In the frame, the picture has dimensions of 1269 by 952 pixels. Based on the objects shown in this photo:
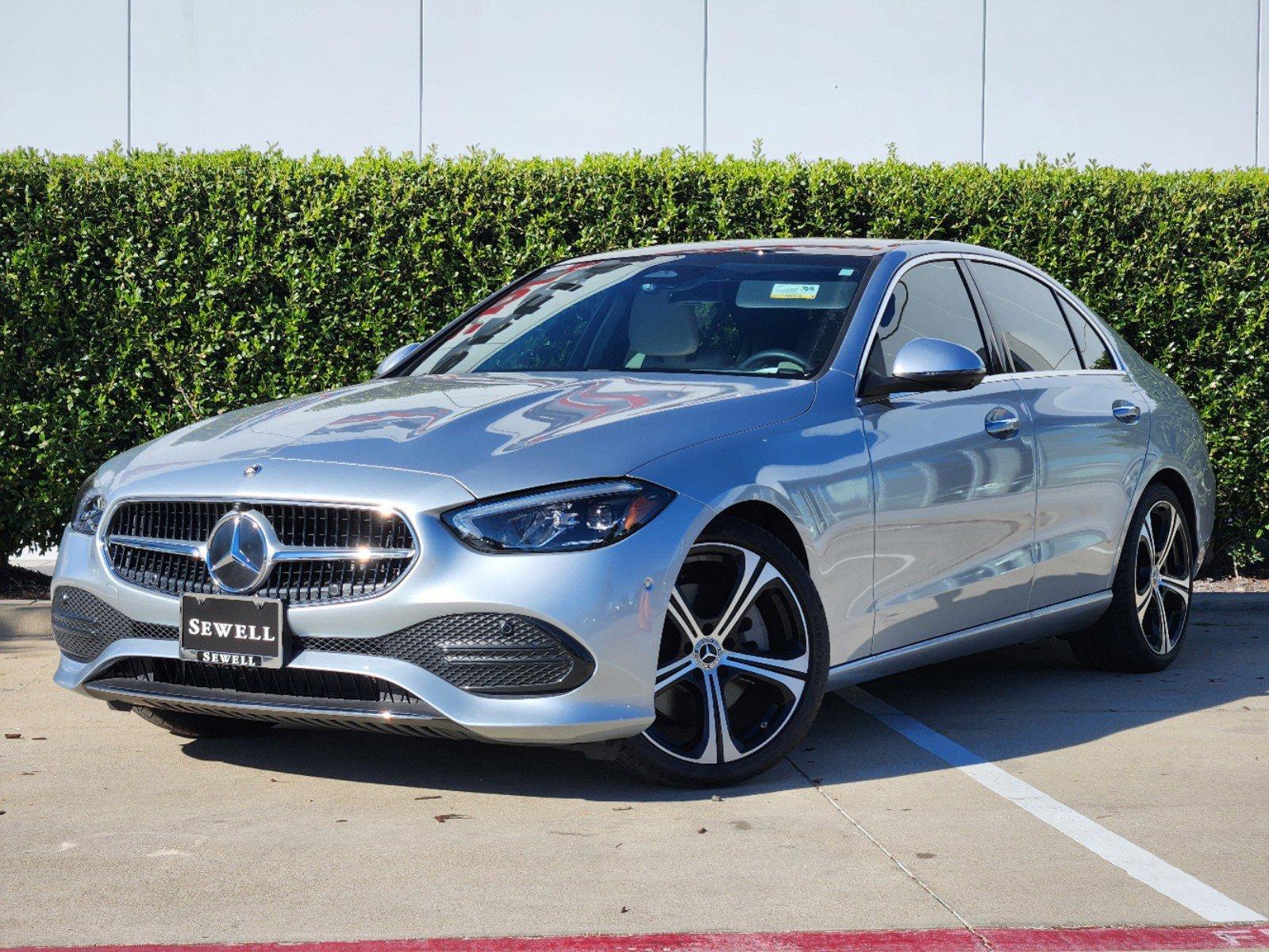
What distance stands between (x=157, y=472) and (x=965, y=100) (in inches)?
321

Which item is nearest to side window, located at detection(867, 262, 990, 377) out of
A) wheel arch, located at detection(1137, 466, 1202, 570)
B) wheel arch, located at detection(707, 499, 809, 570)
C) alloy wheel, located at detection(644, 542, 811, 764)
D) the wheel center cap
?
wheel arch, located at detection(707, 499, 809, 570)

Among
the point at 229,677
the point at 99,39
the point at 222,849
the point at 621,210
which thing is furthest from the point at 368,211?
the point at 222,849

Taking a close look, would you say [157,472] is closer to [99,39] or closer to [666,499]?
[666,499]

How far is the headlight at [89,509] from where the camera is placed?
198 inches

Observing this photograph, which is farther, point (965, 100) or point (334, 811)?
point (965, 100)

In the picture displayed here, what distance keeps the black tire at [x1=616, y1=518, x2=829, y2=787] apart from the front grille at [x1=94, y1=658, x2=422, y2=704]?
684mm

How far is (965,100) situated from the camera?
462 inches

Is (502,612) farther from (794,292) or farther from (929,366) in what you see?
(794,292)

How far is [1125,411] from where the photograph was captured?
264 inches

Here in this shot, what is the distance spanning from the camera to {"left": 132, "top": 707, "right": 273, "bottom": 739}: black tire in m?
5.48

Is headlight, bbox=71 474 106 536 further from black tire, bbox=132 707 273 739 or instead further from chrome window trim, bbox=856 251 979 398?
chrome window trim, bbox=856 251 979 398

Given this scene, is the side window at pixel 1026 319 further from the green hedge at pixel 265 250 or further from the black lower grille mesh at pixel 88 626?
the black lower grille mesh at pixel 88 626

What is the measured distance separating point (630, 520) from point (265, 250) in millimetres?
4760

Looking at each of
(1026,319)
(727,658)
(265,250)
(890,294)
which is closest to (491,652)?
(727,658)
